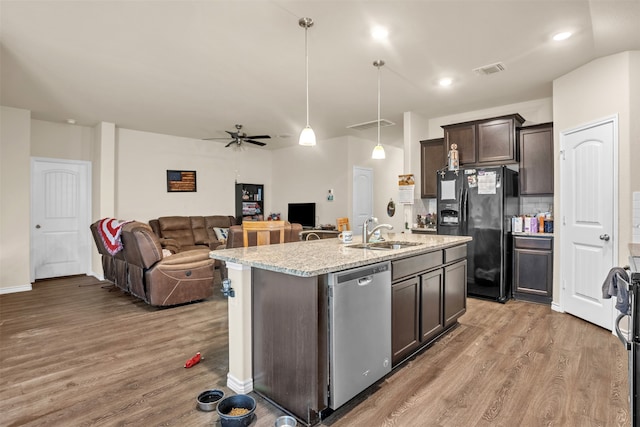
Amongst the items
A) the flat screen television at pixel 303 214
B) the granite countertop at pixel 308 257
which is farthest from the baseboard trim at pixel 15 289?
the flat screen television at pixel 303 214

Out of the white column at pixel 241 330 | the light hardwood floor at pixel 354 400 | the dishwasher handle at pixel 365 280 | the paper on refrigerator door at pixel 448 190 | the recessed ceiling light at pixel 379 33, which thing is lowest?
the light hardwood floor at pixel 354 400

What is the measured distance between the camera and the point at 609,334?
3287 millimetres

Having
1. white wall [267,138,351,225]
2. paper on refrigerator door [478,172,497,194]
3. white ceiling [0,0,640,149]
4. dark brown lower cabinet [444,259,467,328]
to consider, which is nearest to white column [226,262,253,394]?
dark brown lower cabinet [444,259,467,328]

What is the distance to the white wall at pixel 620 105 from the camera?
3.25 meters

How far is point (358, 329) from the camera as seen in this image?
6.75 ft

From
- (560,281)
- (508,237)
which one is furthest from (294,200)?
(560,281)

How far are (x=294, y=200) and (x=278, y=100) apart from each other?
356cm

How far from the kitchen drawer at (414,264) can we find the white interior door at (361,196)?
13.9ft

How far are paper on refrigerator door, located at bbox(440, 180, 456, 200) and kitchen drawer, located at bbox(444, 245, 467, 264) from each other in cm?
148

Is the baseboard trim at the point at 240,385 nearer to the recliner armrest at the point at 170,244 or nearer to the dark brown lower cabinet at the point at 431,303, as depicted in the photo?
the dark brown lower cabinet at the point at 431,303

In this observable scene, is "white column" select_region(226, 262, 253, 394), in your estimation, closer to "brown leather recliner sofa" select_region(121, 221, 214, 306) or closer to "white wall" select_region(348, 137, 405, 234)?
"brown leather recliner sofa" select_region(121, 221, 214, 306)

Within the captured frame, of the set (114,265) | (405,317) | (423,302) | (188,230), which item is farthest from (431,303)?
(188,230)

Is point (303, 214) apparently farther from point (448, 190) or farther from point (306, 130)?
point (306, 130)

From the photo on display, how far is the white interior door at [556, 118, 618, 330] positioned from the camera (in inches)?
134
